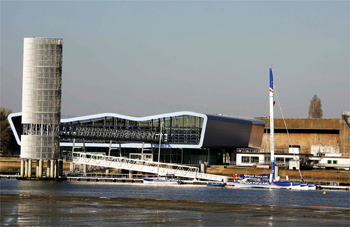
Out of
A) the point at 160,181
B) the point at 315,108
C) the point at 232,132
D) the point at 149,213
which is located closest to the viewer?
the point at 149,213

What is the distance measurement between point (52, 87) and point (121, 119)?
23122 mm

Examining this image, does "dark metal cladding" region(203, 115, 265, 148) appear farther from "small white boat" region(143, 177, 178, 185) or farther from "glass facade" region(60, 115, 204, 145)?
"small white boat" region(143, 177, 178, 185)

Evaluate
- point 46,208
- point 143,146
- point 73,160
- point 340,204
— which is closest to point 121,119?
point 143,146

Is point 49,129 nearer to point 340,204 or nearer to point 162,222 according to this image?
point 340,204

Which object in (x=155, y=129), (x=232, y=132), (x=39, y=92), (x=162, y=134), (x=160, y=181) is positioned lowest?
(x=160, y=181)

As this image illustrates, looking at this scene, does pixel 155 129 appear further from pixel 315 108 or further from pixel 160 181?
pixel 315 108

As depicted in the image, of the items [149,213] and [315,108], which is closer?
[149,213]

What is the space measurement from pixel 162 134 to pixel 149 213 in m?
70.2

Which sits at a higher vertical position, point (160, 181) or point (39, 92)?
point (39, 92)

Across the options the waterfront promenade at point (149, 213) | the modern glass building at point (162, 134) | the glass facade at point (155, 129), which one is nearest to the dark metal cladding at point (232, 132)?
the modern glass building at point (162, 134)

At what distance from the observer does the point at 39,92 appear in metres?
99.2

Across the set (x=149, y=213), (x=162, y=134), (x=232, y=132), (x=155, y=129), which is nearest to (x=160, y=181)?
(x=162, y=134)

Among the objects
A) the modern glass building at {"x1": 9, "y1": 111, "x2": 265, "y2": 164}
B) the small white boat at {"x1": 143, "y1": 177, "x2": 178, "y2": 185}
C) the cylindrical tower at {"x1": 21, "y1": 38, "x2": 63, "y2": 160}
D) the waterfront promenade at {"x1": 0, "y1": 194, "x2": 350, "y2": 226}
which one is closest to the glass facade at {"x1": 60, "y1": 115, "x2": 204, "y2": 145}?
the modern glass building at {"x1": 9, "y1": 111, "x2": 265, "y2": 164}

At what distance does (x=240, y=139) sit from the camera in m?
128
